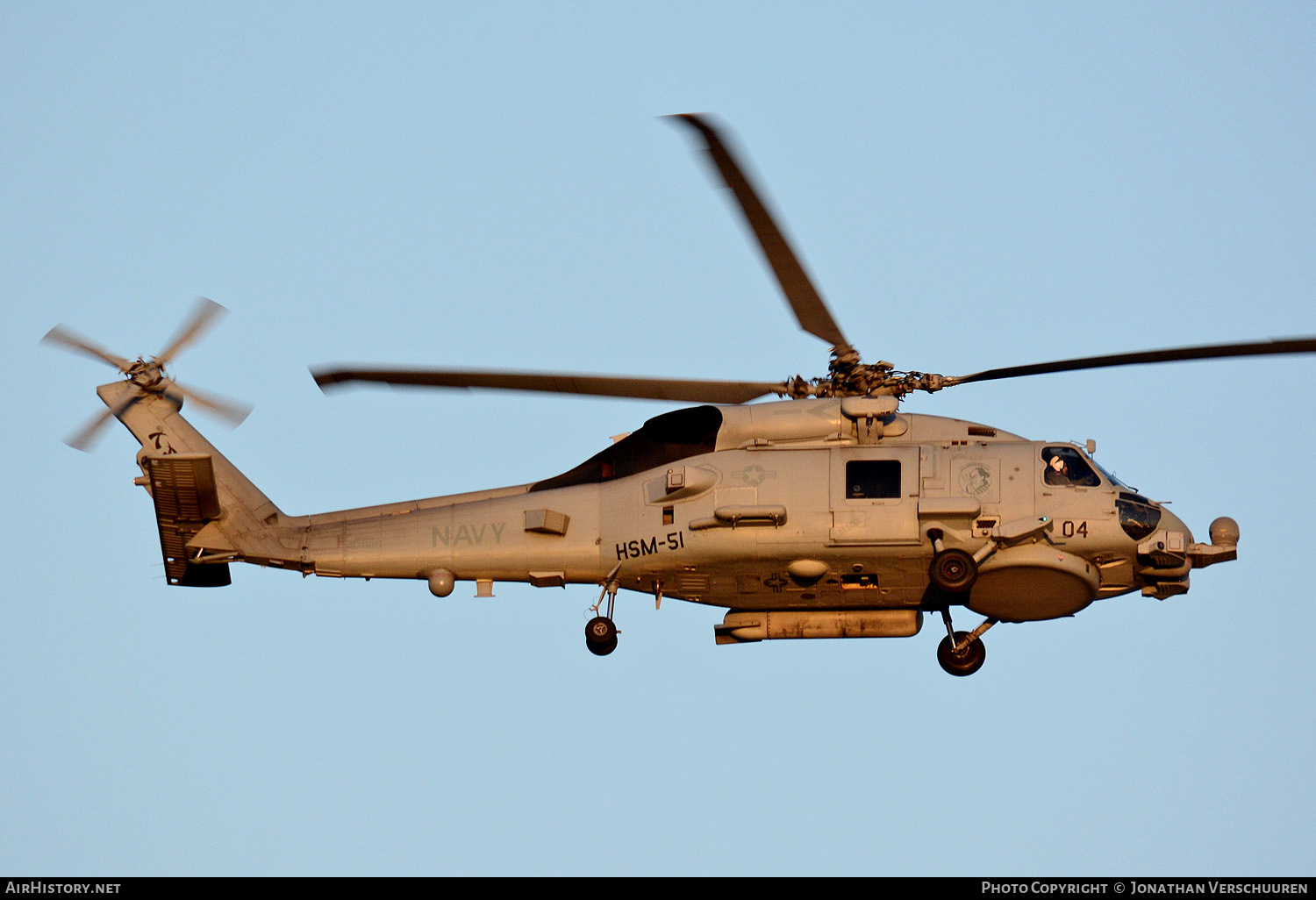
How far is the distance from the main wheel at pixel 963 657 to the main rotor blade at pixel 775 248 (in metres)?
4.45

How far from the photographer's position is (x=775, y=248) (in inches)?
903

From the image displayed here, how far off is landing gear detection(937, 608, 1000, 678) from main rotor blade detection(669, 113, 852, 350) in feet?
14.3

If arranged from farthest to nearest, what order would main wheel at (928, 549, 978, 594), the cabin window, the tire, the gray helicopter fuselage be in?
the tire, the cabin window, the gray helicopter fuselage, main wheel at (928, 549, 978, 594)

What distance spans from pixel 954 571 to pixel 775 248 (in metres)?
5.00

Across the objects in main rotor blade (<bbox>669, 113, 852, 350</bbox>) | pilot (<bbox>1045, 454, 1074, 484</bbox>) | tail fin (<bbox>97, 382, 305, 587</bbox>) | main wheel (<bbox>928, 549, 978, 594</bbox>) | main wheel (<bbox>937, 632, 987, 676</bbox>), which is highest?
main rotor blade (<bbox>669, 113, 852, 350</bbox>)

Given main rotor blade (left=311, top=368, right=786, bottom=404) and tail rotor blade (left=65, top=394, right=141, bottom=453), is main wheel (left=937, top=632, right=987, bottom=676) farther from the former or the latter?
tail rotor blade (left=65, top=394, right=141, bottom=453)

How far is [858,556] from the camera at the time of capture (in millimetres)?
24422

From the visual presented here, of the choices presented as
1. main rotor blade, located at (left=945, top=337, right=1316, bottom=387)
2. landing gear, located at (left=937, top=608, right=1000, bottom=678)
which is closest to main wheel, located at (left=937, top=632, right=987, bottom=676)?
landing gear, located at (left=937, top=608, right=1000, bottom=678)

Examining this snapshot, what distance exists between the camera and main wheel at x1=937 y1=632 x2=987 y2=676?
25.0 m

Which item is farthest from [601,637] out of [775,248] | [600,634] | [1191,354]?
[1191,354]

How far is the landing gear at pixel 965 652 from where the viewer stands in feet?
81.9
